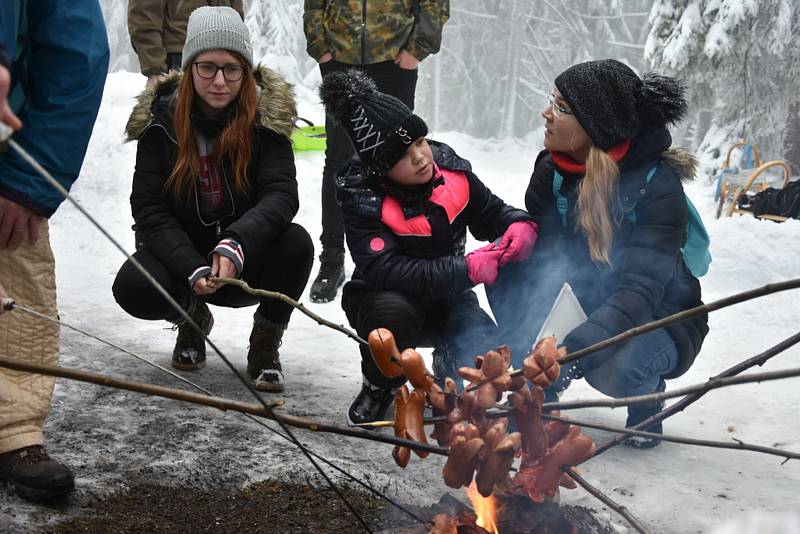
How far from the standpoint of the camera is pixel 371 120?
3127 mm

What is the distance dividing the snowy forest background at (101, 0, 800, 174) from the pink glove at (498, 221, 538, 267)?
33.0 feet

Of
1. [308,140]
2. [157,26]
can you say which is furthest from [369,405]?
[308,140]

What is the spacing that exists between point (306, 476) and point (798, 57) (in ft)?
41.8

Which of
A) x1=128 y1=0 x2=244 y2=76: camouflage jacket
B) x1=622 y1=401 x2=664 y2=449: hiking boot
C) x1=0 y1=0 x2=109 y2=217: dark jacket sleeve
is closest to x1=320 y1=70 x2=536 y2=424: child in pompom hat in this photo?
x1=622 y1=401 x2=664 y2=449: hiking boot

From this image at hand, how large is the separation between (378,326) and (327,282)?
7.15 feet

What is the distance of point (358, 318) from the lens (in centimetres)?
325

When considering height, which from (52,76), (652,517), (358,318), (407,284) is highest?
(52,76)

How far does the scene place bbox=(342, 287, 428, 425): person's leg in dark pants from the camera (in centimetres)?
307

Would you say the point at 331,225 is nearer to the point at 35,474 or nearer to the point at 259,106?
the point at 259,106

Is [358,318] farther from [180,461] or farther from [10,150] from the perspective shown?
[10,150]

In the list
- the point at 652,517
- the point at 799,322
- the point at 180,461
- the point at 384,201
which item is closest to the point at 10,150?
the point at 180,461

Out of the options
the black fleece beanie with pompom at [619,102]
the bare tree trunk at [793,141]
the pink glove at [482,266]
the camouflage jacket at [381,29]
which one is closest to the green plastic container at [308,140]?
the camouflage jacket at [381,29]

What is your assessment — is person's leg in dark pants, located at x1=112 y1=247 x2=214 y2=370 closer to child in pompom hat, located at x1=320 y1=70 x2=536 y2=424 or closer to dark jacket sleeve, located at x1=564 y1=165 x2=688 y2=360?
child in pompom hat, located at x1=320 y1=70 x2=536 y2=424

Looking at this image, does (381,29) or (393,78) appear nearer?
(381,29)
